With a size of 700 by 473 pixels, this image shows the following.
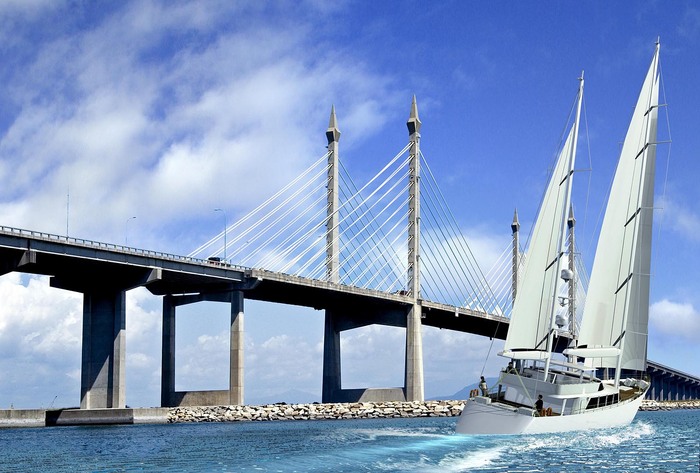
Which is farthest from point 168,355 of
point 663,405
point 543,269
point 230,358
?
point 663,405

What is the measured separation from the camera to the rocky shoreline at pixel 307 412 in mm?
73062

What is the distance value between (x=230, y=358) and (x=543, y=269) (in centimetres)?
3592

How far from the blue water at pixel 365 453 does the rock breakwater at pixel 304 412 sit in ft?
74.4

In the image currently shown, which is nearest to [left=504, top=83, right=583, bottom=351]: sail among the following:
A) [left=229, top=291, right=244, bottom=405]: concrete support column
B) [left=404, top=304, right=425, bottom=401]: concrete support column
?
[left=229, top=291, right=244, bottom=405]: concrete support column

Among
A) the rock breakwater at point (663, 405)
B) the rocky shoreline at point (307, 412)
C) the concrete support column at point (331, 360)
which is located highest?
the concrete support column at point (331, 360)

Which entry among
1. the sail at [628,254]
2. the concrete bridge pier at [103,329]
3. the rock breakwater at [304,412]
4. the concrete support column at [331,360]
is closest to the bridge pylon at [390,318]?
the concrete support column at [331,360]

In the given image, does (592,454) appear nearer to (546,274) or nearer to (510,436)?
(510,436)

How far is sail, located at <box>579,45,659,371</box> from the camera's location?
49.4 m

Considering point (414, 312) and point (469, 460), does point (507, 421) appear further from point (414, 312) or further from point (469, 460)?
point (414, 312)

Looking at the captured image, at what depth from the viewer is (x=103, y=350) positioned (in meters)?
73.2

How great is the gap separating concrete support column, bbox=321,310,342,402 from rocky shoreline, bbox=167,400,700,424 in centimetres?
1217

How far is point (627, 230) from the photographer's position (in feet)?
165

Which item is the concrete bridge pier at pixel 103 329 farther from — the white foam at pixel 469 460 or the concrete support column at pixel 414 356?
the white foam at pixel 469 460

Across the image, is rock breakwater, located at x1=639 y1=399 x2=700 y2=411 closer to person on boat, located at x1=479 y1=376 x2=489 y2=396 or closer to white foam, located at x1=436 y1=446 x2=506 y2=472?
person on boat, located at x1=479 y1=376 x2=489 y2=396
